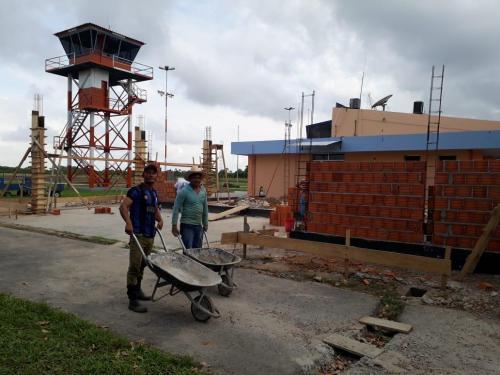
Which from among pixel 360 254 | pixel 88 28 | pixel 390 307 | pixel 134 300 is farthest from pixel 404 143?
pixel 88 28

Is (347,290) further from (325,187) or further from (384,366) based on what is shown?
(325,187)

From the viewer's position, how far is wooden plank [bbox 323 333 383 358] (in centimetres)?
424

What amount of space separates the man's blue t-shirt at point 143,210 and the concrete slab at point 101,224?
4.57 meters

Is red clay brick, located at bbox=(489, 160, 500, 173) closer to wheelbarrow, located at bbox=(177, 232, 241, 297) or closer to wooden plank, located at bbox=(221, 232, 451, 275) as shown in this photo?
wooden plank, located at bbox=(221, 232, 451, 275)

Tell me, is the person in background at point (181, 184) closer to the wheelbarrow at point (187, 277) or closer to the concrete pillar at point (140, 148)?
the wheelbarrow at point (187, 277)

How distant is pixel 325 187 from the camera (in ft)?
32.0

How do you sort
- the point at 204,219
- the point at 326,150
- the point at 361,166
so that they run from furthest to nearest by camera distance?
the point at 326,150 → the point at 361,166 → the point at 204,219

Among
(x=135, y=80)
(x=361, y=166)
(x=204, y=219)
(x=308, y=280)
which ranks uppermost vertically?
(x=135, y=80)

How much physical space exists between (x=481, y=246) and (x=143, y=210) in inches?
222

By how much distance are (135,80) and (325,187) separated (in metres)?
32.7

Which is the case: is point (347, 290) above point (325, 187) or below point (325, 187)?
below

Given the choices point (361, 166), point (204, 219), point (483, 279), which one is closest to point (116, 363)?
point (204, 219)

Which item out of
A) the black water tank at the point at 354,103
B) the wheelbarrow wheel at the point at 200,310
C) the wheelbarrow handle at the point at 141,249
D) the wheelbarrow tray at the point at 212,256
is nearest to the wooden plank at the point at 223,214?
the wheelbarrow tray at the point at 212,256

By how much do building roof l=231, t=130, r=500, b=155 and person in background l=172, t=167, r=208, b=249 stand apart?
16284 millimetres
